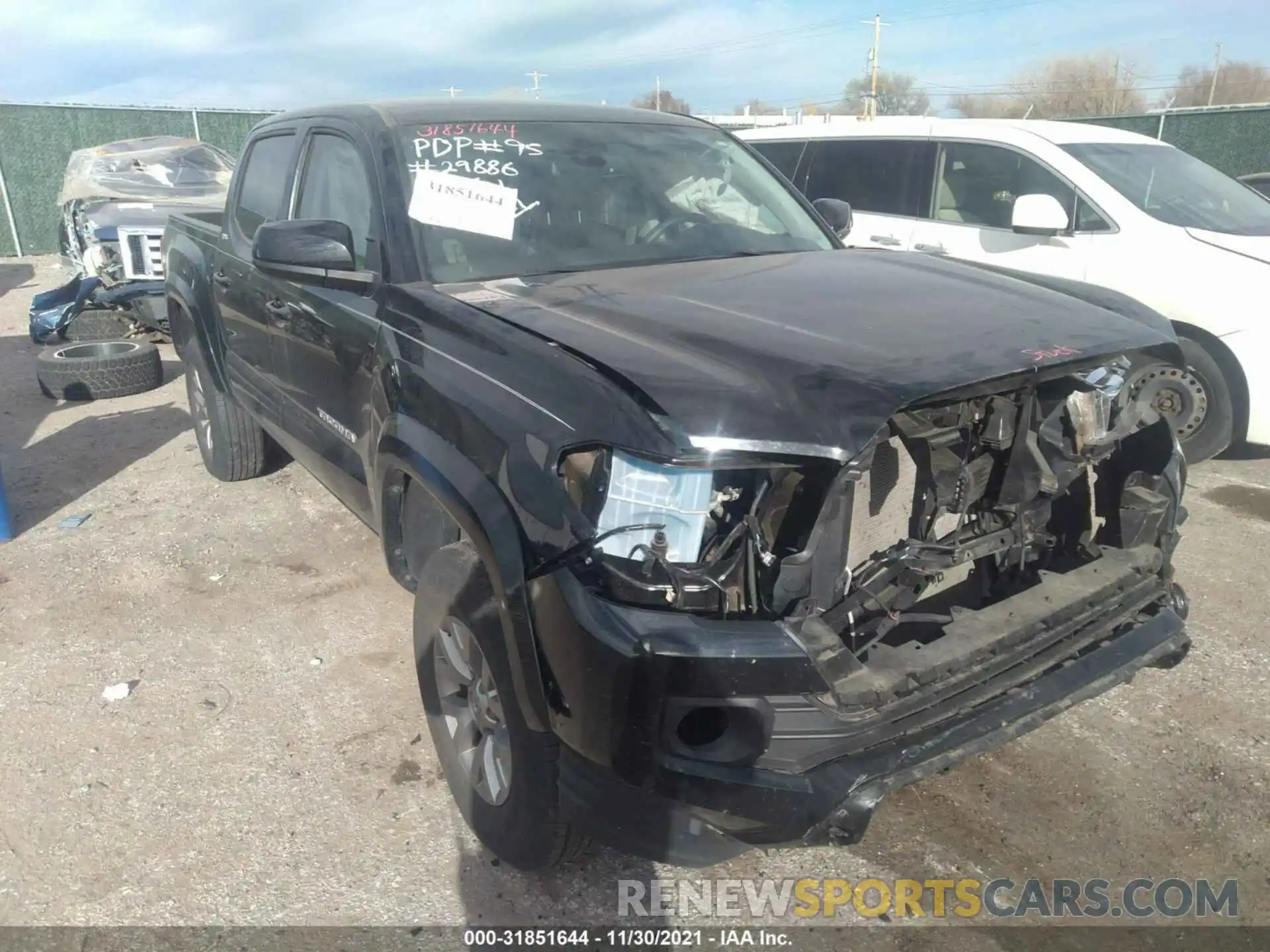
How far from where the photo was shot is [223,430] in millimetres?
5078

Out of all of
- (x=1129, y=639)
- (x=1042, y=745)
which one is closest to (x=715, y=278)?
(x=1129, y=639)

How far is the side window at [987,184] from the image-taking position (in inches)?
225

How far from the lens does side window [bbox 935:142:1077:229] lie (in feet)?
18.7

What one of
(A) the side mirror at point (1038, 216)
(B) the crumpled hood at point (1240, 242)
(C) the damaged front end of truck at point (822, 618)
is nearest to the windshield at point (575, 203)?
(C) the damaged front end of truck at point (822, 618)

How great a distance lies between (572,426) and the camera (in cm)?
205

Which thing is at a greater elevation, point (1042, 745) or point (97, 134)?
point (97, 134)

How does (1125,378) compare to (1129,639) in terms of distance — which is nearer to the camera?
(1129,639)

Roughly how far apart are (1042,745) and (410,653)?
2.20 m

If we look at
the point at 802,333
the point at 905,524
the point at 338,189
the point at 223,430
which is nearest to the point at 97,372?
the point at 223,430

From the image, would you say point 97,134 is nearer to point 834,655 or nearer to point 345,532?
point 345,532

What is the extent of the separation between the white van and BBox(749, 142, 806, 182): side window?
1.0 inches

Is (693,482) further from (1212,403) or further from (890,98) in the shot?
(890,98)

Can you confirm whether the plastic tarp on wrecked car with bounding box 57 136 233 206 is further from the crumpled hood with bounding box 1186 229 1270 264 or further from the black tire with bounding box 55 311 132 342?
the crumpled hood with bounding box 1186 229 1270 264

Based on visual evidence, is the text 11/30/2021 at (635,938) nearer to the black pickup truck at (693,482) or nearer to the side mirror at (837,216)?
the black pickup truck at (693,482)
